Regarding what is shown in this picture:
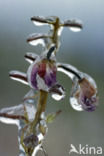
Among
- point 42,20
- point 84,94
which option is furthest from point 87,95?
point 42,20

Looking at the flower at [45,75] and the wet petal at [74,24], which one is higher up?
the wet petal at [74,24]

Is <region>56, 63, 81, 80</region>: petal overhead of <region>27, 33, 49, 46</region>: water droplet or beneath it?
beneath

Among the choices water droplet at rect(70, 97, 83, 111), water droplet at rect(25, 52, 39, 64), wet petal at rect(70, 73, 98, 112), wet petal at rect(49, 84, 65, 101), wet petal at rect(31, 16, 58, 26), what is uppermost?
wet petal at rect(31, 16, 58, 26)

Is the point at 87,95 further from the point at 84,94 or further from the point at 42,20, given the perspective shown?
the point at 42,20

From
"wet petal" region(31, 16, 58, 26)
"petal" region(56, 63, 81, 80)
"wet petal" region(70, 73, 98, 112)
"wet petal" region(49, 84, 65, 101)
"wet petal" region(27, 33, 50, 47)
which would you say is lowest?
"wet petal" region(70, 73, 98, 112)

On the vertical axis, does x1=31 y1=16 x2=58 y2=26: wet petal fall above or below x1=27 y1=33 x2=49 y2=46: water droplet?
above

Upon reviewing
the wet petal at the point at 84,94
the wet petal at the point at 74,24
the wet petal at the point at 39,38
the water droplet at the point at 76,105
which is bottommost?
the water droplet at the point at 76,105

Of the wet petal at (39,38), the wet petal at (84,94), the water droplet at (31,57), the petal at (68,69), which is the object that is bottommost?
the wet petal at (84,94)

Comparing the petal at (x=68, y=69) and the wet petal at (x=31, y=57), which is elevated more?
the wet petal at (x=31, y=57)

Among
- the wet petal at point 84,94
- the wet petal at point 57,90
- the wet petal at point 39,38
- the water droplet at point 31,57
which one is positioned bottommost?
the wet petal at point 84,94

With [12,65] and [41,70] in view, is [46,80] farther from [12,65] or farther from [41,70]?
[12,65]
